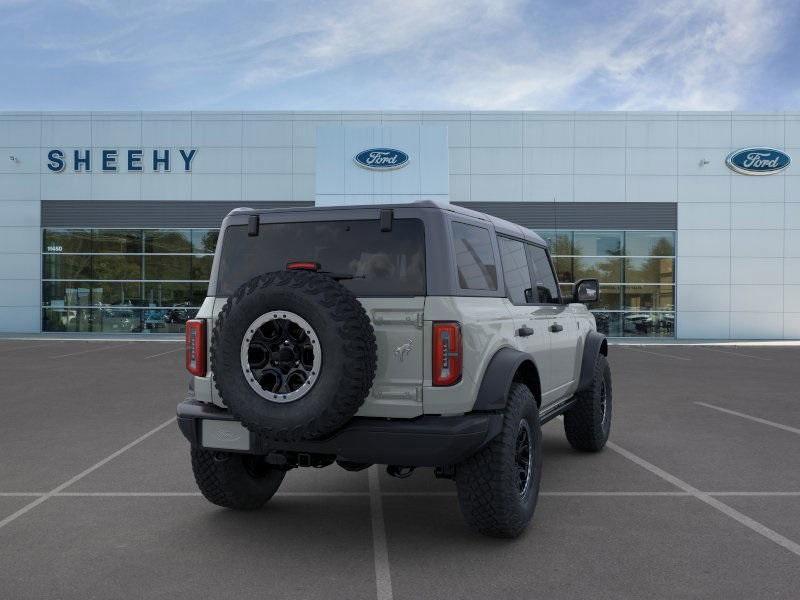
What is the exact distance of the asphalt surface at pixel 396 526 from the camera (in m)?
3.59

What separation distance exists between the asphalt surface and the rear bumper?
23.7 inches

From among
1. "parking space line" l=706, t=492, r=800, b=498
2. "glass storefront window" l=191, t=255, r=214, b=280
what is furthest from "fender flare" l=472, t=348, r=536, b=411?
"glass storefront window" l=191, t=255, r=214, b=280

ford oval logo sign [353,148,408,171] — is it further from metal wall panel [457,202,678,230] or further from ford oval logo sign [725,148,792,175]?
ford oval logo sign [725,148,792,175]

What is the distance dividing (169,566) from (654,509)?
3.18 metres

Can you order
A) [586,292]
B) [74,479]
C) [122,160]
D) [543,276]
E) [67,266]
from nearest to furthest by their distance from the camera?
[74,479] < [543,276] < [586,292] < [122,160] < [67,266]

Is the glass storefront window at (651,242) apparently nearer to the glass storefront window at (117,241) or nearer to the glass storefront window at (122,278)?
the glass storefront window at (122,278)

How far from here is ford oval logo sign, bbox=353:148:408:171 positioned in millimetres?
26750

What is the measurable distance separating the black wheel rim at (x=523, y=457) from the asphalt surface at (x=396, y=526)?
Result: 32cm

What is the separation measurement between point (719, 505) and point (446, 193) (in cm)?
2254

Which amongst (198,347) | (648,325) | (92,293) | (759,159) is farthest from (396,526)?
(759,159)

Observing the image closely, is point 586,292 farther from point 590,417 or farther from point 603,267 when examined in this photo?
point 603,267

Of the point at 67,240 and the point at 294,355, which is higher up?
the point at 67,240

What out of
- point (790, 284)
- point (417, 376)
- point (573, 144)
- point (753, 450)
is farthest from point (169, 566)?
point (790, 284)

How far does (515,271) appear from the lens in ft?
16.5
